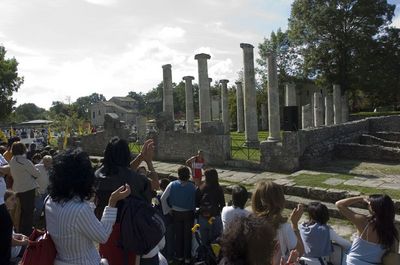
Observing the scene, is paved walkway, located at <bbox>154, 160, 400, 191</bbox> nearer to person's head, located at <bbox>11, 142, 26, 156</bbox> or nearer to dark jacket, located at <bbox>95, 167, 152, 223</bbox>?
person's head, located at <bbox>11, 142, 26, 156</bbox>

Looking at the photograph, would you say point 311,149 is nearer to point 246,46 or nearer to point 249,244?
point 246,46

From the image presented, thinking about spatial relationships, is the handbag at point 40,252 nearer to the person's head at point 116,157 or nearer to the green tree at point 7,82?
the person's head at point 116,157

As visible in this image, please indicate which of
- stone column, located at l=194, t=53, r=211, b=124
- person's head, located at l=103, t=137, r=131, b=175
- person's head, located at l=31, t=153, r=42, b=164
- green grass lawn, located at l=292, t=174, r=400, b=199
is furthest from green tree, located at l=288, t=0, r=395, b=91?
person's head, located at l=103, t=137, r=131, b=175

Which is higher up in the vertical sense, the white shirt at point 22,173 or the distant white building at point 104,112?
the distant white building at point 104,112

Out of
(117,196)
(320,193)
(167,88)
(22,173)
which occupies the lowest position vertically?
(320,193)

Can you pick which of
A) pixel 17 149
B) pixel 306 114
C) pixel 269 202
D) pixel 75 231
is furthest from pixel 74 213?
pixel 306 114

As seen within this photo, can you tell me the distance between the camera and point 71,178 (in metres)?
3.26

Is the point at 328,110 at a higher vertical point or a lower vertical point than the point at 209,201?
higher

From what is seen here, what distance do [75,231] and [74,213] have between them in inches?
5.6

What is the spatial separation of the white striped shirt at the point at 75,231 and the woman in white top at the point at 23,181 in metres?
4.25

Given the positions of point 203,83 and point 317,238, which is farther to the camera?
point 203,83

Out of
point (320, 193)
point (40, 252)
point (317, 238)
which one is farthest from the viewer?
point (320, 193)

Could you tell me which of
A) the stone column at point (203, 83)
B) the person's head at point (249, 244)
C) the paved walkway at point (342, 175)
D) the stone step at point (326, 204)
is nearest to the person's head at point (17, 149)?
the person's head at point (249, 244)

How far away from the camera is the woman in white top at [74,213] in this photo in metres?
3.13
